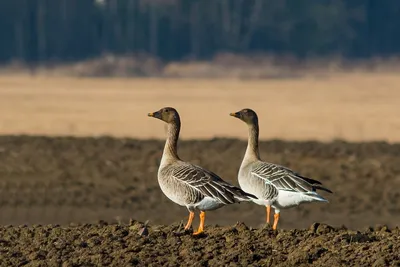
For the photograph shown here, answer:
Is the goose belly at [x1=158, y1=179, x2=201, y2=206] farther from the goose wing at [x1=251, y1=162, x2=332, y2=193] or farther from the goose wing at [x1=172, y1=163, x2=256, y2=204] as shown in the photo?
the goose wing at [x1=251, y1=162, x2=332, y2=193]

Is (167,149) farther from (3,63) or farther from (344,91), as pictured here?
(3,63)

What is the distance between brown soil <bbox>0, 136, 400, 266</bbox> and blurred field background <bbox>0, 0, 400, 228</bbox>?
2.5 inches

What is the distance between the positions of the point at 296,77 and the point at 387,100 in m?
15.1

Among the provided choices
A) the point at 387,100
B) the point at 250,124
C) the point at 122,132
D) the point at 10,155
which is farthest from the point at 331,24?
the point at 250,124

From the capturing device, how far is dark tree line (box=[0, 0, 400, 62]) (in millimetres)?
72688

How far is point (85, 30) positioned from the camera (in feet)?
245

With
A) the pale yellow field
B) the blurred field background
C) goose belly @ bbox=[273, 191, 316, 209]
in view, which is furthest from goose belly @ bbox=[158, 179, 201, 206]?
the pale yellow field

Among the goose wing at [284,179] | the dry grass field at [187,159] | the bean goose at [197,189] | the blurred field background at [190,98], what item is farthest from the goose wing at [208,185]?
the blurred field background at [190,98]

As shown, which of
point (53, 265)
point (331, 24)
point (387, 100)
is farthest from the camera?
point (331, 24)

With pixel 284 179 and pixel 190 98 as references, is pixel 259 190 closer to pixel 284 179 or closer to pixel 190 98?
pixel 284 179

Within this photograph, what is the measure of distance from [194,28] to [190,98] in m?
25.5

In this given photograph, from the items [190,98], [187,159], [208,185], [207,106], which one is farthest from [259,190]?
[190,98]

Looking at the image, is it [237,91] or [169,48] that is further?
[169,48]

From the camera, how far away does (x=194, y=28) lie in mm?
75875
